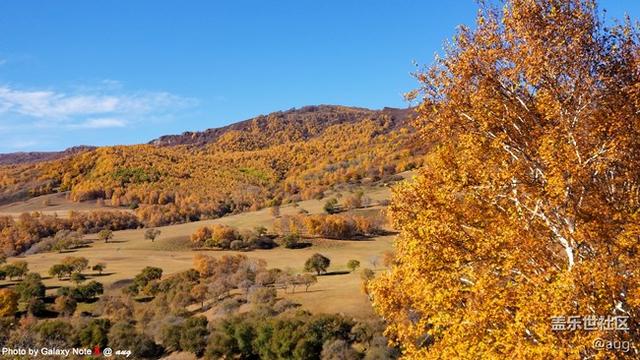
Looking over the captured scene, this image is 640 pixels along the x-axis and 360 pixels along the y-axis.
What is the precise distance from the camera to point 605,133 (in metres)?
13.9

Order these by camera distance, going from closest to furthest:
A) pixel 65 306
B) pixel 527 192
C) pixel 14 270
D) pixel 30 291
Answer: pixel 527 192 < pixel 65 306 < pixel 30 291 < pixel 14 270

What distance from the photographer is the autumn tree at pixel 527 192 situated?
39.3 feet

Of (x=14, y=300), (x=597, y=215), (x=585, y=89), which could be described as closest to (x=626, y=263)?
A: (x=597, y=215)

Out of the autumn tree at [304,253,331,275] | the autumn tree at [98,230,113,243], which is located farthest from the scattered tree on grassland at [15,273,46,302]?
the autumn tree at [98,230,113,243]

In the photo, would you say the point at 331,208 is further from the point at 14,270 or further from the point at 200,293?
the point at 200,293

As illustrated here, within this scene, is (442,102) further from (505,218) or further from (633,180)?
(633,180)

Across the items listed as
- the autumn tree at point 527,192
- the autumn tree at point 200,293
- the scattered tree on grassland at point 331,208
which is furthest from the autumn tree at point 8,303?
the scattered tree on grassland at point 331,208

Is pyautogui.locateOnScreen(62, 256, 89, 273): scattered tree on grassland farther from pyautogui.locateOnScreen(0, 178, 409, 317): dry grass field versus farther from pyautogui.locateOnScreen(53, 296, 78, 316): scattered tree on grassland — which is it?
pyautogui.locateOnScreen(53, 296, 78, 316): scattered tree on grassland

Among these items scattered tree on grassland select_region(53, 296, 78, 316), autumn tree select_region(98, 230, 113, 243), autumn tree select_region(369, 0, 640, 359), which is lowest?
scattered tree on grassland select_region(53, 296, 78, 316)

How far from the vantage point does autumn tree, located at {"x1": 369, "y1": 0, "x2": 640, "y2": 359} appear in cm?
1198

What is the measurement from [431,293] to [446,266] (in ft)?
2.80

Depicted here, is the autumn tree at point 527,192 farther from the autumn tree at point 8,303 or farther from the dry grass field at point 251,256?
the autumn tree at point 8,303

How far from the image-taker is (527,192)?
44.7 ft

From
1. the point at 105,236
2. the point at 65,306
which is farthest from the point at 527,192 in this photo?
the point at 105,236
